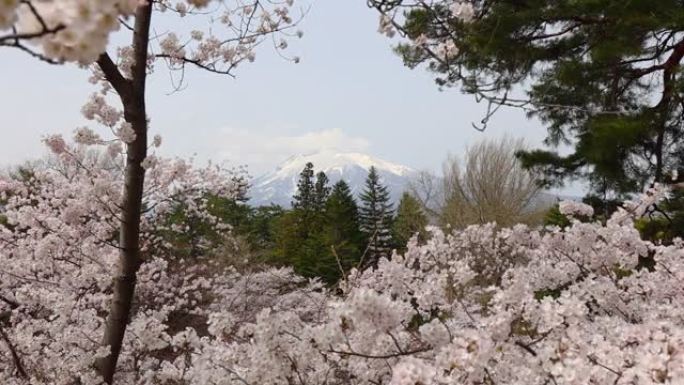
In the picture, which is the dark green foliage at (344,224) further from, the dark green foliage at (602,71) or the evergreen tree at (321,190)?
the dark green foliage at (602,71)

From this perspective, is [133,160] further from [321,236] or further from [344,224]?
[344,224]

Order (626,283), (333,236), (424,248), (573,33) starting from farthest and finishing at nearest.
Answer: (333,236) → (573,33) → (424,248) → (626,283)

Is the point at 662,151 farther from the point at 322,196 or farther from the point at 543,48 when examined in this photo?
the point at 322,196

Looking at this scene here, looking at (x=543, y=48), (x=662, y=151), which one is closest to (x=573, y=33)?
(x=543, y=48)

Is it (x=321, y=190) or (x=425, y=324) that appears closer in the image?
(x=425, y=324)

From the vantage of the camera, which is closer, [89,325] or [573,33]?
[89,325]

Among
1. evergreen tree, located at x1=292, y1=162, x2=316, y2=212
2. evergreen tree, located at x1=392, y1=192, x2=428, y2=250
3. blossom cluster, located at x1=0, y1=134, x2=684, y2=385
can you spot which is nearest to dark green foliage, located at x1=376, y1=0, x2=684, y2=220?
blossom cluster, located at x1=0, y1=134, x2=684, y2=385

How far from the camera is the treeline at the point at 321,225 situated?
51.4ft

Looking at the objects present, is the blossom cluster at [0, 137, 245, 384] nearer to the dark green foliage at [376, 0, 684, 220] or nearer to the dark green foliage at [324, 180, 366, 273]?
the dark green foliage at [376, 0, 684, 220]

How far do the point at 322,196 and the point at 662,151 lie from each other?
49.0 ft

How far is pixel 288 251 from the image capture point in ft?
55.8

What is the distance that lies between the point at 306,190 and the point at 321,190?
→ 586 millimetres

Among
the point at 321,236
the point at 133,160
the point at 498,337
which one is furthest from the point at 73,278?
the point at 321,236

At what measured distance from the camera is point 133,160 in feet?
7.41
